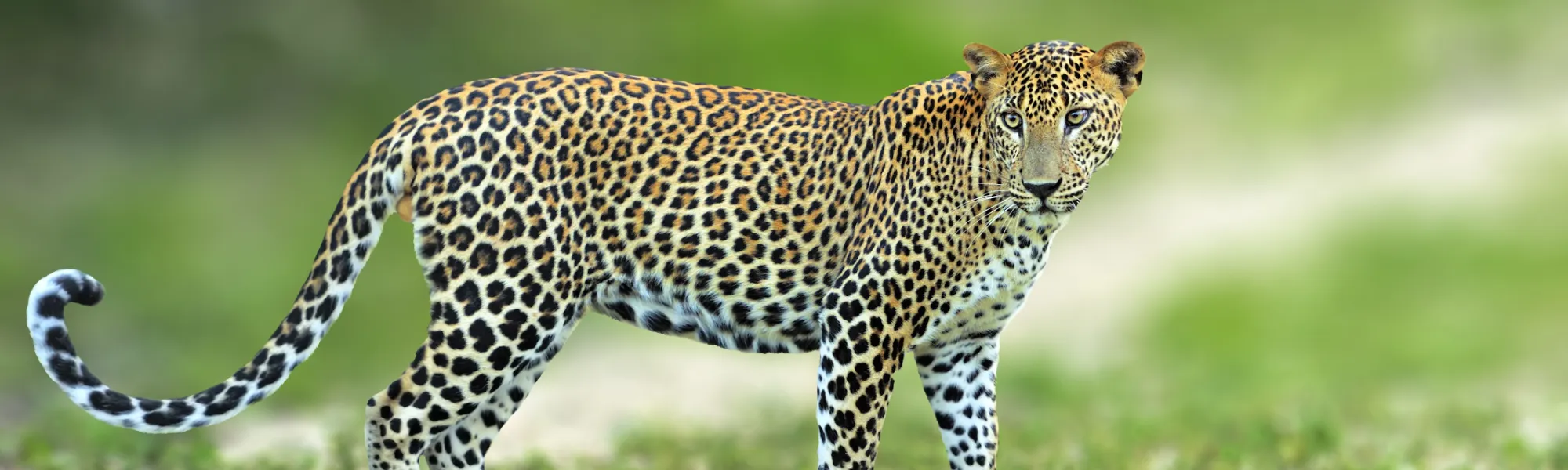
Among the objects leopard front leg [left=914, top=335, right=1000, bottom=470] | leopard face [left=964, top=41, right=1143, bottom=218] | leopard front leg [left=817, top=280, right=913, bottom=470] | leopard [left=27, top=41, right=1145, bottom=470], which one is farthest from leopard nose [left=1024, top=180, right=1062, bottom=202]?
leopard front leg [left=914, top=335, right=1000, bottom=470]

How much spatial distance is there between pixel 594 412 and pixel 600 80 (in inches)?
194

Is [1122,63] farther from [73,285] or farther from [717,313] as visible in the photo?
[73,285]

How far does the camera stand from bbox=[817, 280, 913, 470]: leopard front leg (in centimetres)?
655

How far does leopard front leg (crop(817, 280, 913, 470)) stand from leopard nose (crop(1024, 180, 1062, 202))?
2.47 ft

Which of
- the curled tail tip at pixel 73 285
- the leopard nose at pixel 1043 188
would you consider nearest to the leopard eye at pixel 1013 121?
the leopard nose at pixel 1043 188

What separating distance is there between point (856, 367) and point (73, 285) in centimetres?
312

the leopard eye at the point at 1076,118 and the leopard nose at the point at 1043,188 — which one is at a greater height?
the leopard eye at the point at 1076,118

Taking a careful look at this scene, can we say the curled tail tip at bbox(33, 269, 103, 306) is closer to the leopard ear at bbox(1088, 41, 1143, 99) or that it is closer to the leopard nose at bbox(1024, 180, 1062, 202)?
the leopard nose at bbox(1024, 180, 1062, 202)

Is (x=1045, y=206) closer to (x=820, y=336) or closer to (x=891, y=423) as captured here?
(x=820, y=336)

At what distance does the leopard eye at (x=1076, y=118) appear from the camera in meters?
6.24

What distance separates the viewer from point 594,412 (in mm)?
11555

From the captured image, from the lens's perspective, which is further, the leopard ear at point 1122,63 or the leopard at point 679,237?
the leopard at point 679,237

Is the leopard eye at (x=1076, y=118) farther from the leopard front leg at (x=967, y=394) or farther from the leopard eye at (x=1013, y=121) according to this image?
the leopard front leg at (x=967, y=394)

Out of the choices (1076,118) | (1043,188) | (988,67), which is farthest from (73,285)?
(1076,118)
